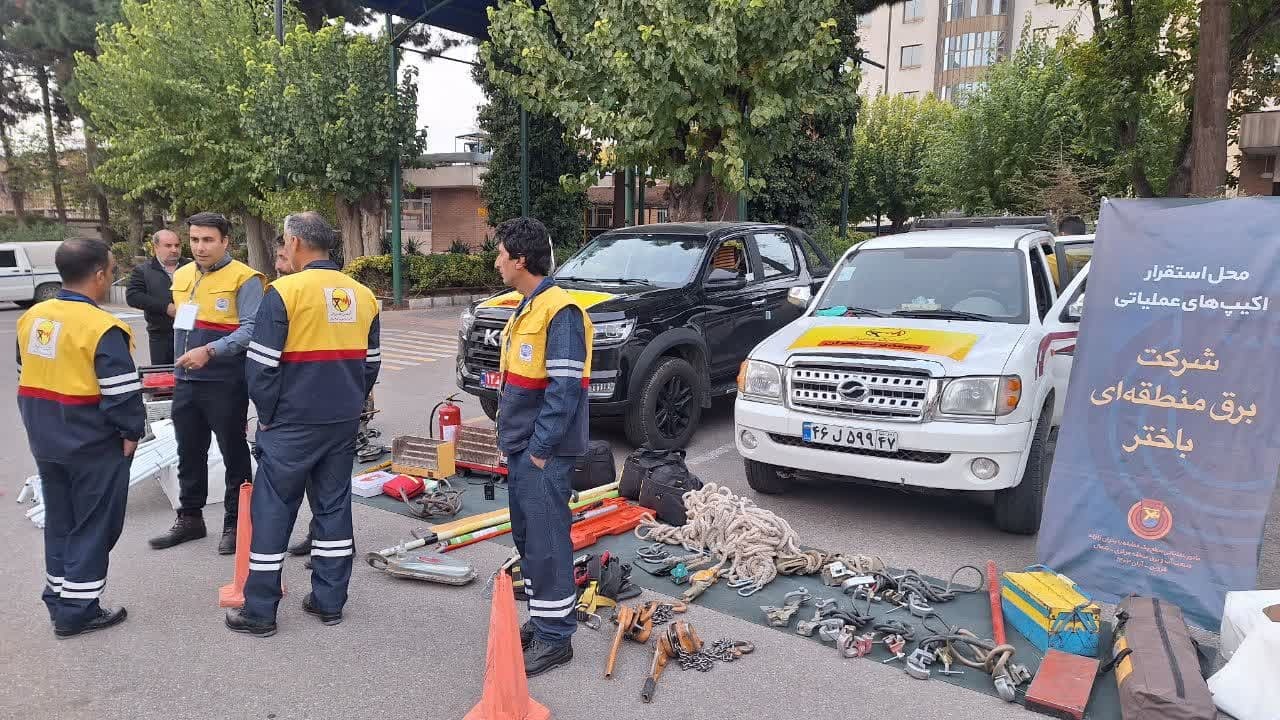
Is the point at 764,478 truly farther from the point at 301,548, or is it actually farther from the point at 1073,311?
the point at 301,548

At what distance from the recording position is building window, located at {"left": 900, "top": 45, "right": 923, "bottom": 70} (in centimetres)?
6272

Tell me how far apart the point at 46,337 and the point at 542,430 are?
2301 millimetres

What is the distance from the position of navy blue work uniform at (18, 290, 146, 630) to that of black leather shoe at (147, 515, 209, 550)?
1.16 metres

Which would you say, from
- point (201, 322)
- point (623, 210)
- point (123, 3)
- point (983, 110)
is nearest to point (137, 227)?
point (123, 3)

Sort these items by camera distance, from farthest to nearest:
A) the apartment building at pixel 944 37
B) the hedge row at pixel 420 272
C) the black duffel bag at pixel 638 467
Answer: the apartment building at pixel 944 37, the hedge row at pixel 420 272, the black duffel bag at pixel 638 467

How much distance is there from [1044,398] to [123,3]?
2615cm

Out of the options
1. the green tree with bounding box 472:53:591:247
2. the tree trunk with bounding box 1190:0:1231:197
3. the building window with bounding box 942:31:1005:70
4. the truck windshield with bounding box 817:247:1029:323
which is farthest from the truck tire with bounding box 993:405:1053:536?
the building window with bounding box 942:31:1005:70

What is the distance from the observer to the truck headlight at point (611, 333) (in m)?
7.11

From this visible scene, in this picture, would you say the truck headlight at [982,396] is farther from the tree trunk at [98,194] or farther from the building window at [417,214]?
the building window at [417,214]

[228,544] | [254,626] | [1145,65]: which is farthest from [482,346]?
[1145,65]

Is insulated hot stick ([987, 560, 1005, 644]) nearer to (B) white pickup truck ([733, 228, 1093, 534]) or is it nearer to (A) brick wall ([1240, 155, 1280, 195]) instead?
(B) white pickup truck ([733, 228, 1093, 534])

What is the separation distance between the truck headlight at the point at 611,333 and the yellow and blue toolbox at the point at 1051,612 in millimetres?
3543

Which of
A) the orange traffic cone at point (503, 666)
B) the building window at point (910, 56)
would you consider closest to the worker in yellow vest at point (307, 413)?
the orange traffic cone at point (503, 666)

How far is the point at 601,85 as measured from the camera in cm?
1371
